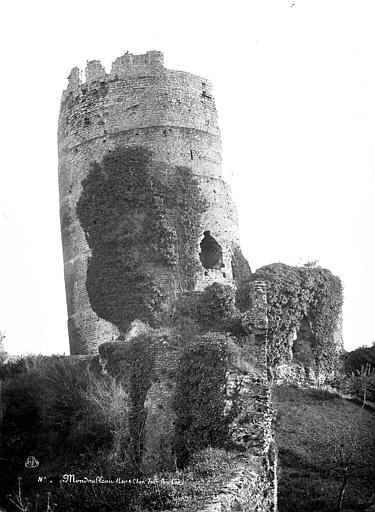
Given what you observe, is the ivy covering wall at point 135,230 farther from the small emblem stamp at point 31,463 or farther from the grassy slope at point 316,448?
Answer: the small emblem stamp at point 31,463

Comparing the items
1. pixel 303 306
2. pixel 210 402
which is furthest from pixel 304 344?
pixel 210 402

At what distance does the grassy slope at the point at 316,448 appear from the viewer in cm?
3538

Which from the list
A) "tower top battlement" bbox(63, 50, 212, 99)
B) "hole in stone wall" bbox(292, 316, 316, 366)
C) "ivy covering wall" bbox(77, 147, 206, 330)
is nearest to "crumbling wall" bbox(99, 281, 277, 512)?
"ivy covering wall" bbox(77, 147, 206, 330)

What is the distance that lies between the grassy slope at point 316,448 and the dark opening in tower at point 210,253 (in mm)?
5226

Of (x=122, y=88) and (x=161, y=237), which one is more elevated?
(x=122, y=88)

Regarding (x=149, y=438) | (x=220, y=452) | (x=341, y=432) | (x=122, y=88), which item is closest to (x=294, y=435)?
(x=341, y=432)

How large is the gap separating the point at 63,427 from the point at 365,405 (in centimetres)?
973

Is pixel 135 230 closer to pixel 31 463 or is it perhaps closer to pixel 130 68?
pixel 130 68

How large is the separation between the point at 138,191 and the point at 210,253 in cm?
321

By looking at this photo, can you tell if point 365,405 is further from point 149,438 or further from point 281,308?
point 149,438

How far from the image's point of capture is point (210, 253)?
47250mm

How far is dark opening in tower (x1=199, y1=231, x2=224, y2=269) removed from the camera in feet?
154

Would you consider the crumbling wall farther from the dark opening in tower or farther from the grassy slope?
the dark opening in tower

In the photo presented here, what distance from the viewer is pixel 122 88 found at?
47.6m
